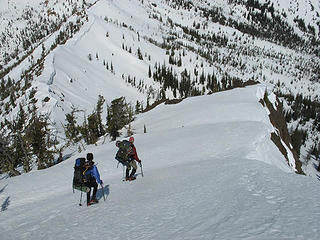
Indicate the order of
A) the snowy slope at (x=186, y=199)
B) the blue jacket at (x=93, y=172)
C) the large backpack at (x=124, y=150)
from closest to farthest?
1. the snowy slope at (x=186, y=199)
2. the blue jacket at (x=93, y=172)
3. the large backpack at (x=124, y=150)

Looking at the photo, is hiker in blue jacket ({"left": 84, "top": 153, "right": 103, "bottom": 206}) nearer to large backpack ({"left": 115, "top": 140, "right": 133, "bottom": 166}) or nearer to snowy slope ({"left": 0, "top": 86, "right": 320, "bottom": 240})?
snowy slope ({"left": 0, "top": 86, "right": 320, "bottom": 240})

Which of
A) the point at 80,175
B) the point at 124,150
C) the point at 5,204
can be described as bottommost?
the point at 5,204

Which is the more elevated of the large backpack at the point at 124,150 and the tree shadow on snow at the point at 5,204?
the large backpack at the point at 124,150

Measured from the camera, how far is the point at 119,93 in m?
73.8

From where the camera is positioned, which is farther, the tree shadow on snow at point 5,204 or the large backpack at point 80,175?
the tree shadow on snow at point 5,204

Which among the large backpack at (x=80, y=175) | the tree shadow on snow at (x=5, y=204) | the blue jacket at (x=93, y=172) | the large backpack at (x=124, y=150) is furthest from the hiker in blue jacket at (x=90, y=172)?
the tree shadow on snow at (x=5, y=204)

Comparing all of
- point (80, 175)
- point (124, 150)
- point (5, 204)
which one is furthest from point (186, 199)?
point (5, 204)

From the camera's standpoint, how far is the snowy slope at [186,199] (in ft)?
19.9

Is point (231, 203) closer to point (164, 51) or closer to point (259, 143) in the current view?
point (259, 143)

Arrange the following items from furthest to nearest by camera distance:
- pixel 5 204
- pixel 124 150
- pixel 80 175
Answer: pixel 5 204
pixel 124 150
pixel 80 175

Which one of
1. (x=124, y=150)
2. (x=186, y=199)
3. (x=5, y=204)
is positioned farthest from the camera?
(x=5, y=204)

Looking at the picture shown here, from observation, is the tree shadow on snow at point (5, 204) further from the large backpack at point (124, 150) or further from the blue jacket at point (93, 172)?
the large backpack at point (124, 150)

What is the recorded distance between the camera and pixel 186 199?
8641 millimetres

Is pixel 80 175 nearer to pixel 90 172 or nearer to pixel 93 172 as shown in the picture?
pixel 90 172
